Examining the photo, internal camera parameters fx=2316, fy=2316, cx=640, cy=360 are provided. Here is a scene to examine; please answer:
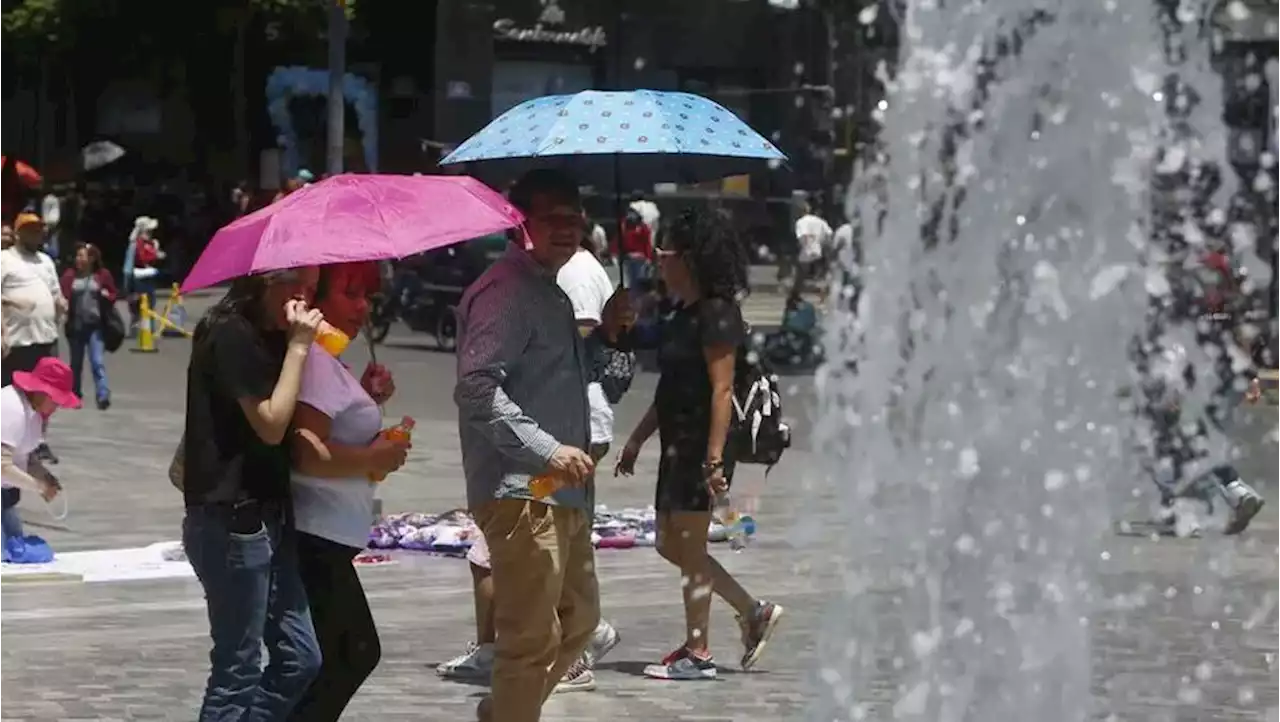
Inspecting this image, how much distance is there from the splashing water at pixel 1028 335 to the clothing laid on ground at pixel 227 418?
7.42 ft

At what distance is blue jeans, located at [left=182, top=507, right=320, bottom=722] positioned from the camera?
6.08 m

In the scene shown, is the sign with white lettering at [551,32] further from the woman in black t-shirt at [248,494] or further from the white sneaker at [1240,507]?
the woman in black t-shirt at [248,494]

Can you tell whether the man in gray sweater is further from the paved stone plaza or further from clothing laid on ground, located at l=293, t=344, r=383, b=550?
the paved stone plaza

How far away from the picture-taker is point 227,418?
6074 mm

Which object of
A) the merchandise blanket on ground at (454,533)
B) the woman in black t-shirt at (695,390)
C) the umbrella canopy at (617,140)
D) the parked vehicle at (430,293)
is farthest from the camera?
the parked vehicle at (430,293)

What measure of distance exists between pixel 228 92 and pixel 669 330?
36174 mm

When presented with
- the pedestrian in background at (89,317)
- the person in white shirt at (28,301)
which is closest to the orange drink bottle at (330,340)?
the person in white shirt at (28,301)

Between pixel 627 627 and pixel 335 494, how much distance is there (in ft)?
12.3

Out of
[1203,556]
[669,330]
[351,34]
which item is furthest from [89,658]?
[351,34]

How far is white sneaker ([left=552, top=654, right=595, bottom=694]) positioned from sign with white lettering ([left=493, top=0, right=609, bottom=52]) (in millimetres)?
35229

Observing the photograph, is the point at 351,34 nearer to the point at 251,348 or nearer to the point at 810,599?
the point at 810,599

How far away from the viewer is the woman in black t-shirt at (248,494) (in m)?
6.03

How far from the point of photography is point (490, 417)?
6.42 m

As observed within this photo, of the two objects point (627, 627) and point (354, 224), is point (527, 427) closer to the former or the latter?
point (354, 224)
